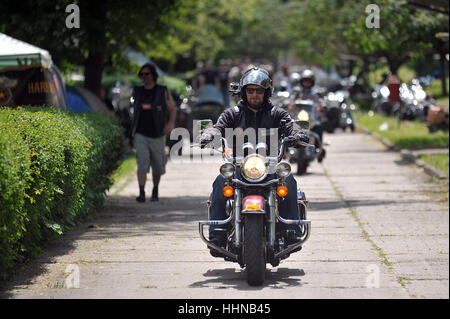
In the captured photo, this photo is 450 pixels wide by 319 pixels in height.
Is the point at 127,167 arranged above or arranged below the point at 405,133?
above

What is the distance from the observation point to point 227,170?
25.9 ft

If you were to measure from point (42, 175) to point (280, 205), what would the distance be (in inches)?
81.0

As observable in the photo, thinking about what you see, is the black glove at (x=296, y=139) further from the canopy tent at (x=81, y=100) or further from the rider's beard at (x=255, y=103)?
→ the canopy tent at (x=81, y=100)

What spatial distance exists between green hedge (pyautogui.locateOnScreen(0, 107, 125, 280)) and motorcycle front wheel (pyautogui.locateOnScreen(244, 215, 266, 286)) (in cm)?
176

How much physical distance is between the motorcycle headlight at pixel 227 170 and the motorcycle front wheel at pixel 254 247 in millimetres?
398

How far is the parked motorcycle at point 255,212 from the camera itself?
770 cm

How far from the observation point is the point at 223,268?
345 inches

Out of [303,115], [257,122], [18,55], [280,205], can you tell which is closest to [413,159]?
[303,115]

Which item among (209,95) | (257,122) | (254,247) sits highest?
(257,122)

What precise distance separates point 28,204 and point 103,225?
11.6ft

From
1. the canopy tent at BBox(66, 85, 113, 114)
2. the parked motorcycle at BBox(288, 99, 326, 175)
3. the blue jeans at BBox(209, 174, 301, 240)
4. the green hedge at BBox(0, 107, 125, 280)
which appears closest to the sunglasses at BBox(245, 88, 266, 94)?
the blue jeans at BBox(209, 174, 301, 240)

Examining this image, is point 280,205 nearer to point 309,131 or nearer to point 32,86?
point 32,86

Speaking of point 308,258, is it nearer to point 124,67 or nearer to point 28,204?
point 28,204

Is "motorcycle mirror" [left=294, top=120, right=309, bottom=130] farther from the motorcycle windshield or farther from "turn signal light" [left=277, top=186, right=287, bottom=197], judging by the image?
the motorcycle windshield
